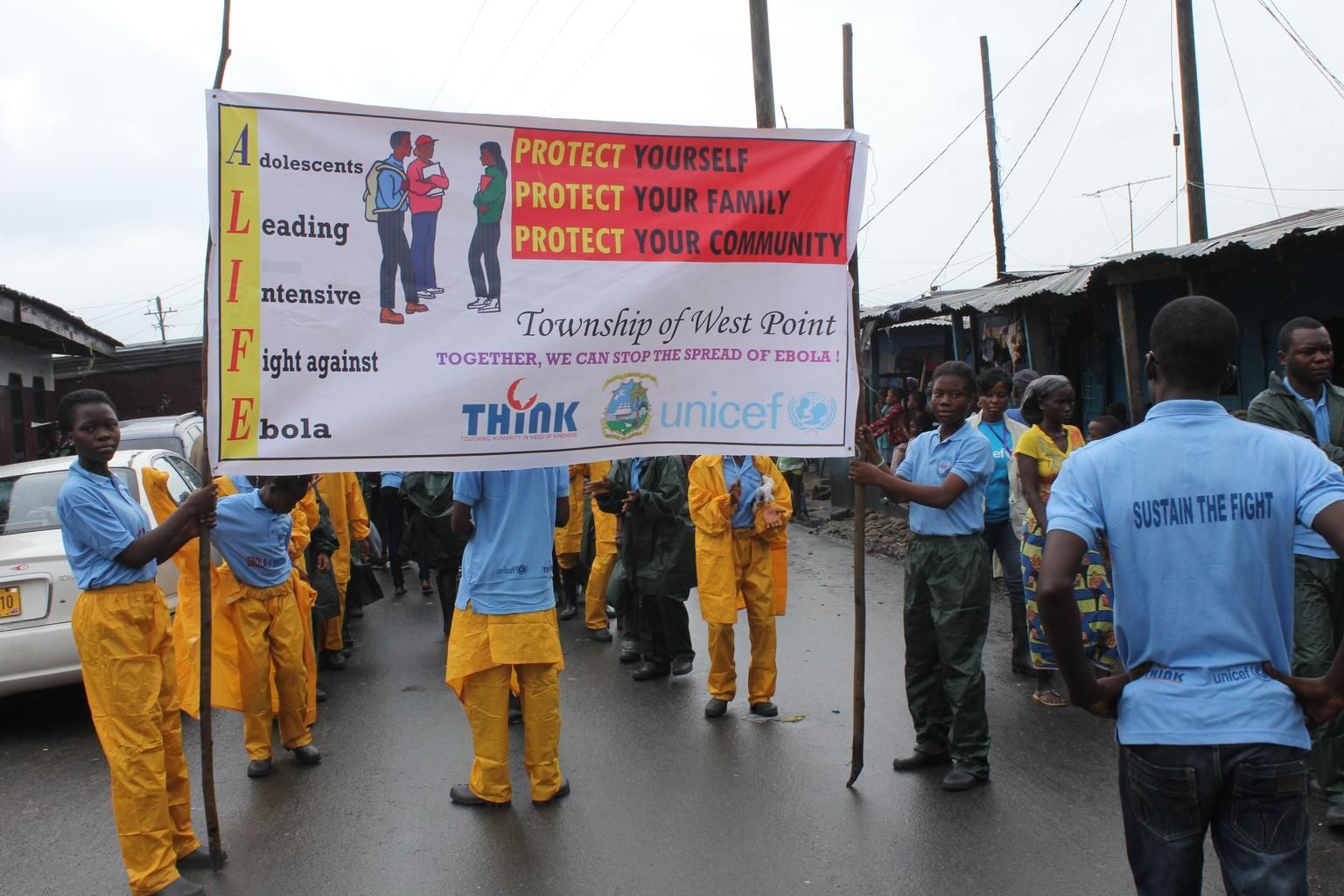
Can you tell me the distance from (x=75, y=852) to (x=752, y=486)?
371cm

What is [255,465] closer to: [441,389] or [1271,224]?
[441,389]

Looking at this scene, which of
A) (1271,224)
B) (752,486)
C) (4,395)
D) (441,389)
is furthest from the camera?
(4,395)

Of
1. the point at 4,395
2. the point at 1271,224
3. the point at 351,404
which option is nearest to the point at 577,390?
the point at 351,404

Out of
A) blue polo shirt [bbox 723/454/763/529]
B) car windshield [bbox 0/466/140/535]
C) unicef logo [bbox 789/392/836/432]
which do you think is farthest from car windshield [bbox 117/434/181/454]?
unicef logo [bbox 789/392/836/432]

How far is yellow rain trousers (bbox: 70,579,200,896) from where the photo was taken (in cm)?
394

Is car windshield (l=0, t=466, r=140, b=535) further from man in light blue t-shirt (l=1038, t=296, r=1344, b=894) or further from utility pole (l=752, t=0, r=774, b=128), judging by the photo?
utility pole (l=752, t=0, r=774, b=128)

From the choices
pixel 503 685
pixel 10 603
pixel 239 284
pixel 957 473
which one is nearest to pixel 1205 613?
pixel 957 473

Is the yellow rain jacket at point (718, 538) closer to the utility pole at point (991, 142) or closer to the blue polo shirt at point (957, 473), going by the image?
the blue polo shirt at point (957, 473)

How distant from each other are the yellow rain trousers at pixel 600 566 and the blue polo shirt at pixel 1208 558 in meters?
5.74

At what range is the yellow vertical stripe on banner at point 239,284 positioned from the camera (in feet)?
12.8

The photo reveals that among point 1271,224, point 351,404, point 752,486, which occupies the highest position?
point 1271,224

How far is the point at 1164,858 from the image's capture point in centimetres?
248

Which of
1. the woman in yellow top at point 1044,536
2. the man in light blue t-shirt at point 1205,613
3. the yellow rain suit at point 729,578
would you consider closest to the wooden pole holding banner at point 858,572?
the yellow rain suit at point 729,578

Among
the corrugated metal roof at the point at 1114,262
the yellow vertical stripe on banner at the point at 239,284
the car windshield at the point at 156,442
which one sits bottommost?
the car windshield at the point at 156,442
